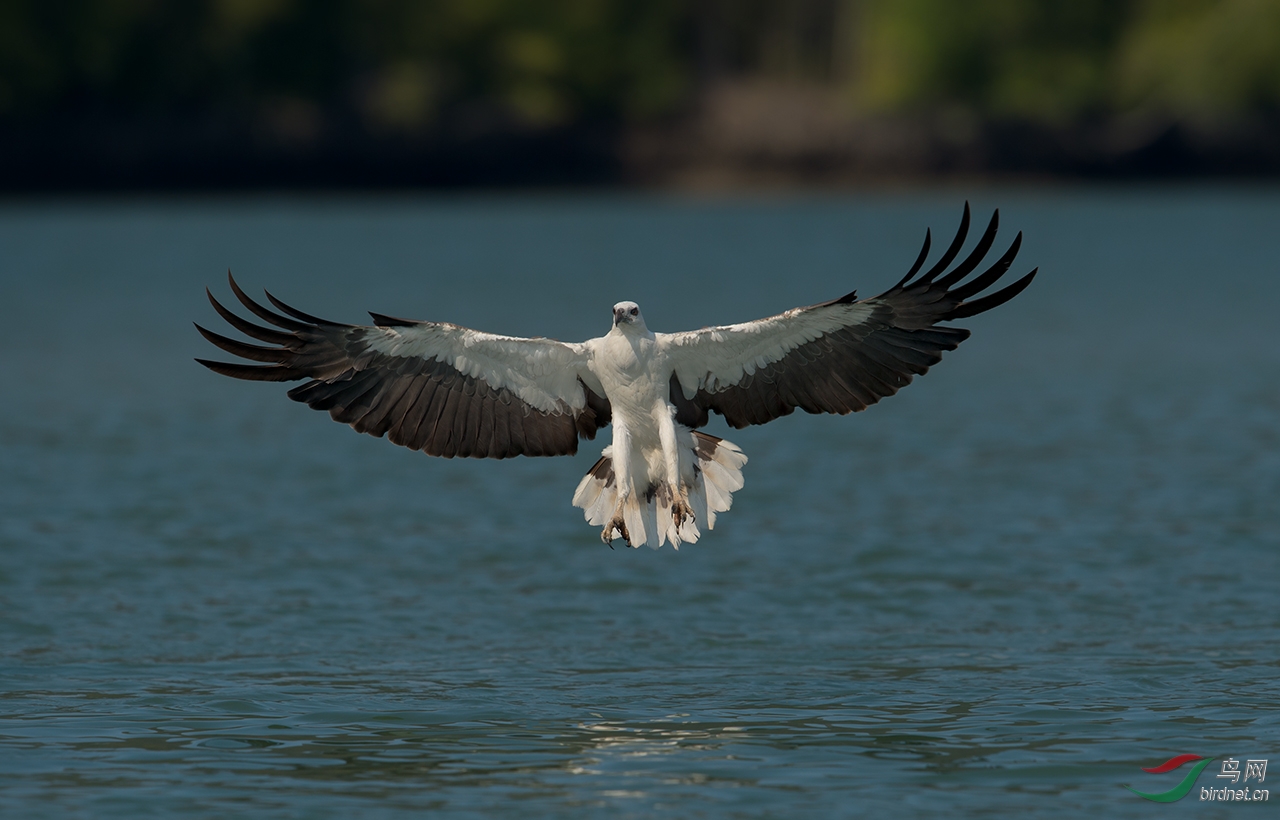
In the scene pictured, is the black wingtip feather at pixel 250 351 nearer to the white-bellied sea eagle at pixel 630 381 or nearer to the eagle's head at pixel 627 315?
the white-bellied sea eagle at pixel 630 381

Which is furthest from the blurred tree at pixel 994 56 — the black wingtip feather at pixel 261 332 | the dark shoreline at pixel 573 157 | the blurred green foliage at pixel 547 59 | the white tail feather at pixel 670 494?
the black wingtip feather at pixel 261 332

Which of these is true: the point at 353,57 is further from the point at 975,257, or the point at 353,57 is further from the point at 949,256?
the point at 975,257

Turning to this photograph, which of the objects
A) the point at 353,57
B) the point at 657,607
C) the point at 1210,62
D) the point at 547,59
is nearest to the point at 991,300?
the point at 657,607

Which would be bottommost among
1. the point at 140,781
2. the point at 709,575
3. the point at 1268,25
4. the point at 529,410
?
the point at 140,781

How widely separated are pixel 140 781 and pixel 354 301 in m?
28.4

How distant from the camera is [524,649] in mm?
12461

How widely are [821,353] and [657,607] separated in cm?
294

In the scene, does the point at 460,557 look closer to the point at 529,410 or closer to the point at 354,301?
the point at 529,410

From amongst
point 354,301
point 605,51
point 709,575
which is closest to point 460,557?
point 709,575

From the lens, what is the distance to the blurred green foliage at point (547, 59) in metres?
80.4

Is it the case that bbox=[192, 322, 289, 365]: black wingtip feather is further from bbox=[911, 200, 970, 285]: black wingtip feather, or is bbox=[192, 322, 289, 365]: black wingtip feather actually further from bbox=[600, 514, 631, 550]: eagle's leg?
bbox=[911, 200, 970, 285]: black wingtip feather

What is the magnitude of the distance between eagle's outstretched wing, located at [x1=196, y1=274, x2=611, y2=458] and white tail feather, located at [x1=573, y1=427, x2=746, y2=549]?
0.41 m

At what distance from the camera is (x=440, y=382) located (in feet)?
38.0

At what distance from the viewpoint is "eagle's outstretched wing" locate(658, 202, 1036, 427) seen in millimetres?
11094
